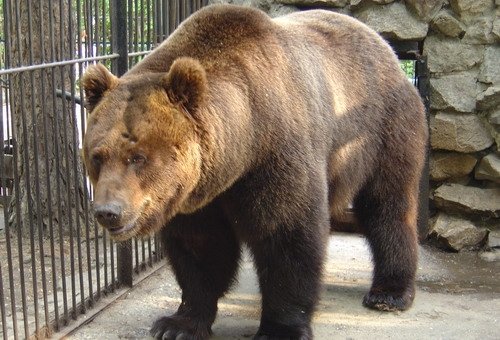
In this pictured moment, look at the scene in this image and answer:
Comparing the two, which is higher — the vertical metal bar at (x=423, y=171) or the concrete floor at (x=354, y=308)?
the vertical metal bar at (x=423, y=171)

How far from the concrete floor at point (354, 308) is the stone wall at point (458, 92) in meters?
0.46

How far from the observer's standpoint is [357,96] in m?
4.91

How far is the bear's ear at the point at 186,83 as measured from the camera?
3.58 meters

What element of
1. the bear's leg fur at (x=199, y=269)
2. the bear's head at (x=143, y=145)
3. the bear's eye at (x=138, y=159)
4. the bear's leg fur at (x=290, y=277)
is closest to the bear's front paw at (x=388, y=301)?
the bear's leg fur at (x=290, y=277)

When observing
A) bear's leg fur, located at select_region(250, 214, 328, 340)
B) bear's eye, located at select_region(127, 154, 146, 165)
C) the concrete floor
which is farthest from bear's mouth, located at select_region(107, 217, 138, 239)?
the concrete floor

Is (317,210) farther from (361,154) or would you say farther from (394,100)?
(394,100)

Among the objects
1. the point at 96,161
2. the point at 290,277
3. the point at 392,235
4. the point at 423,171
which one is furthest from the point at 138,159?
the point at 423,171

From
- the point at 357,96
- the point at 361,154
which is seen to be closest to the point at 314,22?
the point at 357,96

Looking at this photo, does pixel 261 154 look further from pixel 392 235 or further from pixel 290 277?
pixel 392 235

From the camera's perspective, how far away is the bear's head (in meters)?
3.47

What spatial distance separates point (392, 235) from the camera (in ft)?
17.3

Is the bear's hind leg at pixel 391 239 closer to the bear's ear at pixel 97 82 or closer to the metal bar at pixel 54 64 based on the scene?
the metal bar at pixel 54 64

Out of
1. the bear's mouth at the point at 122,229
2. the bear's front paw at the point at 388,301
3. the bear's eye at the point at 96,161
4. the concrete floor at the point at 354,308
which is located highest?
the bear's eye at the point at 96,161

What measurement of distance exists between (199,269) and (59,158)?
1.54 metres
